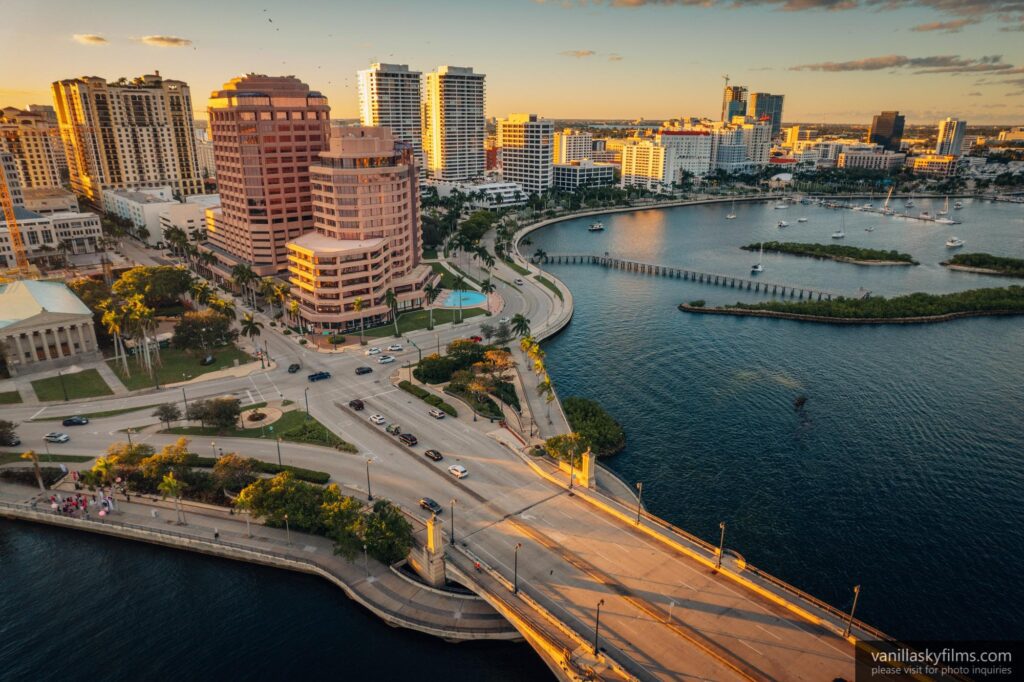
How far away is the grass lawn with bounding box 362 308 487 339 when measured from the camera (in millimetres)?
149625

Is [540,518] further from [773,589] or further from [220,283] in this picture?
[220,283]

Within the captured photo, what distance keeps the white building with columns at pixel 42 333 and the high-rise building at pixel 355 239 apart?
45.6 metres

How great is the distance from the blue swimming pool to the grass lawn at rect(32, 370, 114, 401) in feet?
270

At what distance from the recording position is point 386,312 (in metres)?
157

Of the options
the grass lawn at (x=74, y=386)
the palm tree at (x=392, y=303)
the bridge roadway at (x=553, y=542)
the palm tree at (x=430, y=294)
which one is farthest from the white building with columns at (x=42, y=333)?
the palm tree at (x=430, y=294)

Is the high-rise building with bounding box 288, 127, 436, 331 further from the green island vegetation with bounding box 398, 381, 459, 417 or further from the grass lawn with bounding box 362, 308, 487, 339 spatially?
the green island vegetation with bounding box 398, 381, 459, 417

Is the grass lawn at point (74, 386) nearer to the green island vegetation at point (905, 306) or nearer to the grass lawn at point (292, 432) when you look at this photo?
the grass lawn at point (292, 432)

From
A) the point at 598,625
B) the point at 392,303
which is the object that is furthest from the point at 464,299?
the point at 598,625

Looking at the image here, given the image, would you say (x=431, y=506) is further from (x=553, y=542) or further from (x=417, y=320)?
(x=417, y=320)

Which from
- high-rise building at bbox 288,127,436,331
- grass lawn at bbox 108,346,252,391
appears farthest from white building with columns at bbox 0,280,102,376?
high-rise building at bbox 288,127,436,331

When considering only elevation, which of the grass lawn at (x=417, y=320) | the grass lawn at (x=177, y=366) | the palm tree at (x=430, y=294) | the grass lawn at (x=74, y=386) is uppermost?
the palm tree at (x=430, y=294)

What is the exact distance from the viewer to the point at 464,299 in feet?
580

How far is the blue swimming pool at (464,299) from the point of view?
6722 inches

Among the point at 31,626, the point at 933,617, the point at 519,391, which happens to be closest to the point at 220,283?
the point at 519,391
